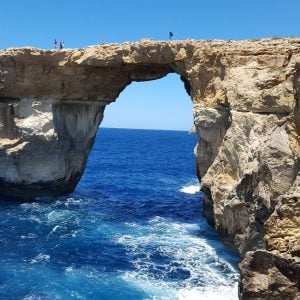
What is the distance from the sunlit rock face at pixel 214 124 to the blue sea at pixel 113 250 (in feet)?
7.01

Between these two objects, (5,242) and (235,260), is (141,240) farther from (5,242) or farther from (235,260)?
(5,242)

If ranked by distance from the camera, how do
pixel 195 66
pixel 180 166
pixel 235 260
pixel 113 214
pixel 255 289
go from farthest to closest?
pixel 180 166
pixel 113 214
pixel 195 66
pixel 235 260
pixel 255 289

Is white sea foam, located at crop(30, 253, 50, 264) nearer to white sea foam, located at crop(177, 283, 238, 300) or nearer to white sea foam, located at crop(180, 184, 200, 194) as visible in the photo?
white sea foam, located at crop(177, 283, 238, 300)

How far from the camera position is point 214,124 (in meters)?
28.4

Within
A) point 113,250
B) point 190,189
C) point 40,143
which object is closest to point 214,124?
point 113,250

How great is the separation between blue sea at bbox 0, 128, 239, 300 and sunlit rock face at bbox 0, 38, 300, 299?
84.1 inches

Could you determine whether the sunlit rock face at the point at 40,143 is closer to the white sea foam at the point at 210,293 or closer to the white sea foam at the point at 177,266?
the white sea foam at the point at 177,266

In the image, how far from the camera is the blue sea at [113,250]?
21891mm

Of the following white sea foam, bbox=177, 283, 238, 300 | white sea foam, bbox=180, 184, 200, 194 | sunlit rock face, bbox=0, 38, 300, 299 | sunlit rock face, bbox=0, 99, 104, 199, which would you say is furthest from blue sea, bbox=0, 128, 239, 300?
white sea foam, bbox=180, 184, 200, 194

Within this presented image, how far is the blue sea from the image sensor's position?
71.8 feet

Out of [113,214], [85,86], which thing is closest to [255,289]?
[113,214]

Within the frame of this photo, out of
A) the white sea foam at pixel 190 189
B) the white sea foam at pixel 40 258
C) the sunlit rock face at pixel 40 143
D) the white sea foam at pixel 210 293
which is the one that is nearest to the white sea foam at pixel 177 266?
the white sea foam at pixel 210 293

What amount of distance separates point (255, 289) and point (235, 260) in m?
9.85

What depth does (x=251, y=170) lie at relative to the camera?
21516 millimetres
